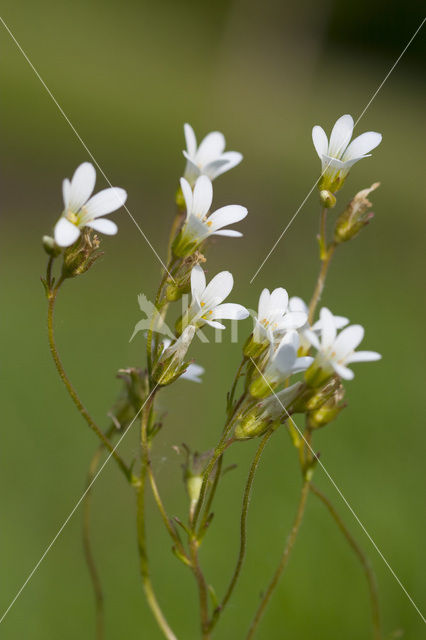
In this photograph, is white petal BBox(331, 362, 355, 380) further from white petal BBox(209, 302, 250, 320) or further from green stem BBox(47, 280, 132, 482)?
green stem BBox(47, 280, 132, 482)

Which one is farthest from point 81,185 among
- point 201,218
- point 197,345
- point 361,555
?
point 197,345

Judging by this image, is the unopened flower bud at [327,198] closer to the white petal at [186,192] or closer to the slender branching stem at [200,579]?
the white petal at [186,192]

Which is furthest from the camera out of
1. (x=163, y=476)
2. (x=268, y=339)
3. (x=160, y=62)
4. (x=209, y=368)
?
(x=160, y=62)

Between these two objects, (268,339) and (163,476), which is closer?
(268,339)

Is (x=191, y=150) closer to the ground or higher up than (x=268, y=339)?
higher up

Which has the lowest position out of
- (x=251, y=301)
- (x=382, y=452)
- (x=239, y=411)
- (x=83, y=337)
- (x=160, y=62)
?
(x=382, y=452)

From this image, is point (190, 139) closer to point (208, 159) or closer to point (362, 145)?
point (208, 159)

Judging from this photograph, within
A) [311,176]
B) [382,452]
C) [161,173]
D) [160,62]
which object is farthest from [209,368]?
[160,62]

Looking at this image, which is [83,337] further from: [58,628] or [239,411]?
[239,411]

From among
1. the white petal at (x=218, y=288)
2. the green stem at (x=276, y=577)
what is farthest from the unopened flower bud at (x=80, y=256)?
the green stem at (x=276, y=577)
